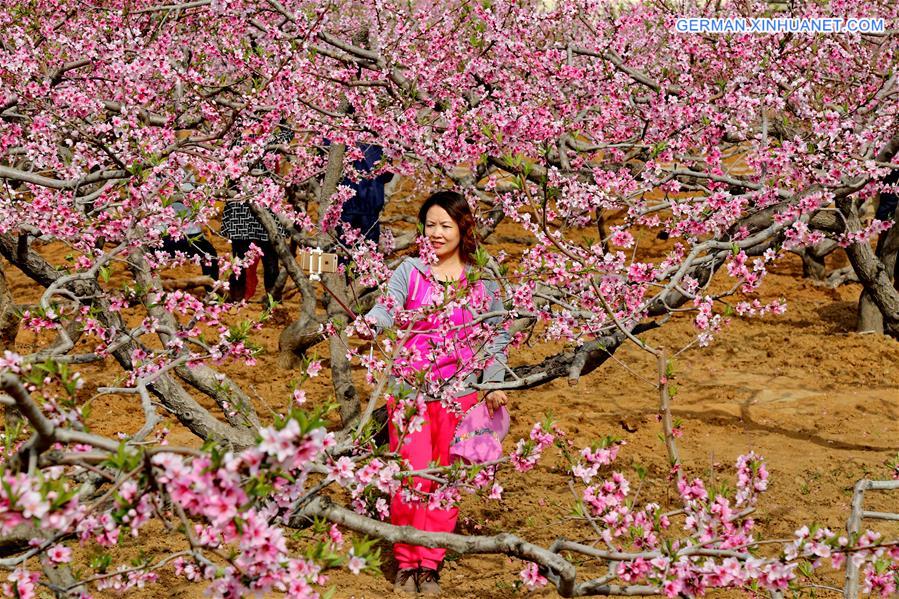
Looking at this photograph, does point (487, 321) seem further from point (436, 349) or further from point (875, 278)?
point (875, 278)

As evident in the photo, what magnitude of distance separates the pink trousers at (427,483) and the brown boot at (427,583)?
0.11 ft

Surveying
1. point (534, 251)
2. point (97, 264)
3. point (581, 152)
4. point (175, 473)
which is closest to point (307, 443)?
point (175, 473)

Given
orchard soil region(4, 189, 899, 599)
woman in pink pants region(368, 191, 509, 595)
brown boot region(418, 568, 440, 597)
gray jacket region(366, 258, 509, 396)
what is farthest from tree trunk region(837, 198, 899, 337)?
brown boot region(418, 568, 440, 597)

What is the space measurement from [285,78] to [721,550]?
4.28 m

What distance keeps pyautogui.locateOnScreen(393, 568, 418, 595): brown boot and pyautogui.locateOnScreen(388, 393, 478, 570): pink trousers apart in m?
0.04

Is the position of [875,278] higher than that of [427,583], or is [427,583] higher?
[875,278]

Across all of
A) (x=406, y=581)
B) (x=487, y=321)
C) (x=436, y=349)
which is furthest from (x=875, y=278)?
(x=406, y=581)

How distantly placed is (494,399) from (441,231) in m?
0.91

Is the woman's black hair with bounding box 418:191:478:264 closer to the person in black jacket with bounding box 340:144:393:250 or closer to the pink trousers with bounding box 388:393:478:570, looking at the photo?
the pink trousers with bounding box 388:393:478:570

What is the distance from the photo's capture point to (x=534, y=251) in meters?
4.57

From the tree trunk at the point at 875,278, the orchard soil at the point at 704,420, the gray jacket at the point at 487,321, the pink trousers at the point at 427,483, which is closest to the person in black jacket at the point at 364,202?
the orchard soil at the point at 704,420

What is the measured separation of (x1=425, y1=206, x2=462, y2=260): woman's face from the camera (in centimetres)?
441

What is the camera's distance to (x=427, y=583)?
4234 mm

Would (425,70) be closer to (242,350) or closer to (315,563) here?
(242,350)
